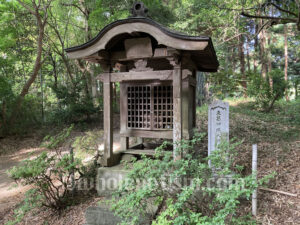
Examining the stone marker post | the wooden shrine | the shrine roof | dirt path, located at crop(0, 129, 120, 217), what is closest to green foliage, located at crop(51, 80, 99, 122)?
dirt path, located at crop(0, 129, 120, 217)

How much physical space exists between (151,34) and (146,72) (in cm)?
74

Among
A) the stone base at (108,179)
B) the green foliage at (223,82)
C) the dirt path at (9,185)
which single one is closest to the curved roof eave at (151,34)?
the stone base at (108,179)

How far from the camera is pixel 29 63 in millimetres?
14281

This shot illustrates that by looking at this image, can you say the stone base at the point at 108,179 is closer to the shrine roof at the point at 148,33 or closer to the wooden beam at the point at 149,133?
the wooden beam at the point at 149,133

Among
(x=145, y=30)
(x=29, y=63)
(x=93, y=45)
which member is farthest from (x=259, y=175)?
(x=29, y=63)

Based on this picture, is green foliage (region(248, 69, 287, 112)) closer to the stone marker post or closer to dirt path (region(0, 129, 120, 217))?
dirt path (region(0, 129, 120, 217))

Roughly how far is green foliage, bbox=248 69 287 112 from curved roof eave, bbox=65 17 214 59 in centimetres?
739

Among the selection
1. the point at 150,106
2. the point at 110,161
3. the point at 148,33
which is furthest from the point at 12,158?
the point at 148,33

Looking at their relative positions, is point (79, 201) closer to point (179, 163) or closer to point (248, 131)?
point (179, 163)

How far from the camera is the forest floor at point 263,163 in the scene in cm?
329

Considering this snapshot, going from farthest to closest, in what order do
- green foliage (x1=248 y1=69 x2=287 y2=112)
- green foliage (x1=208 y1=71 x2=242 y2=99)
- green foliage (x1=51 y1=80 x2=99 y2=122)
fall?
1. green foliage (x1=51 y1=80 x2=99 y2=122)
2. green foliage (x1=208 y1=71 x2=242 y2=99)
3. green foliage (x1=248 y1=69 x2=287 y2=112)

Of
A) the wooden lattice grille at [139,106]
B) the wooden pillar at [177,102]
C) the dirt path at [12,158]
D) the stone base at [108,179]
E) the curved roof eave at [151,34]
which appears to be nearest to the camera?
the curved roof eave at [151,34]

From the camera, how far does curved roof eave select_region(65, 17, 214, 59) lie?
3.68m

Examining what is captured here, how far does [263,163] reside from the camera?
4.50 m
